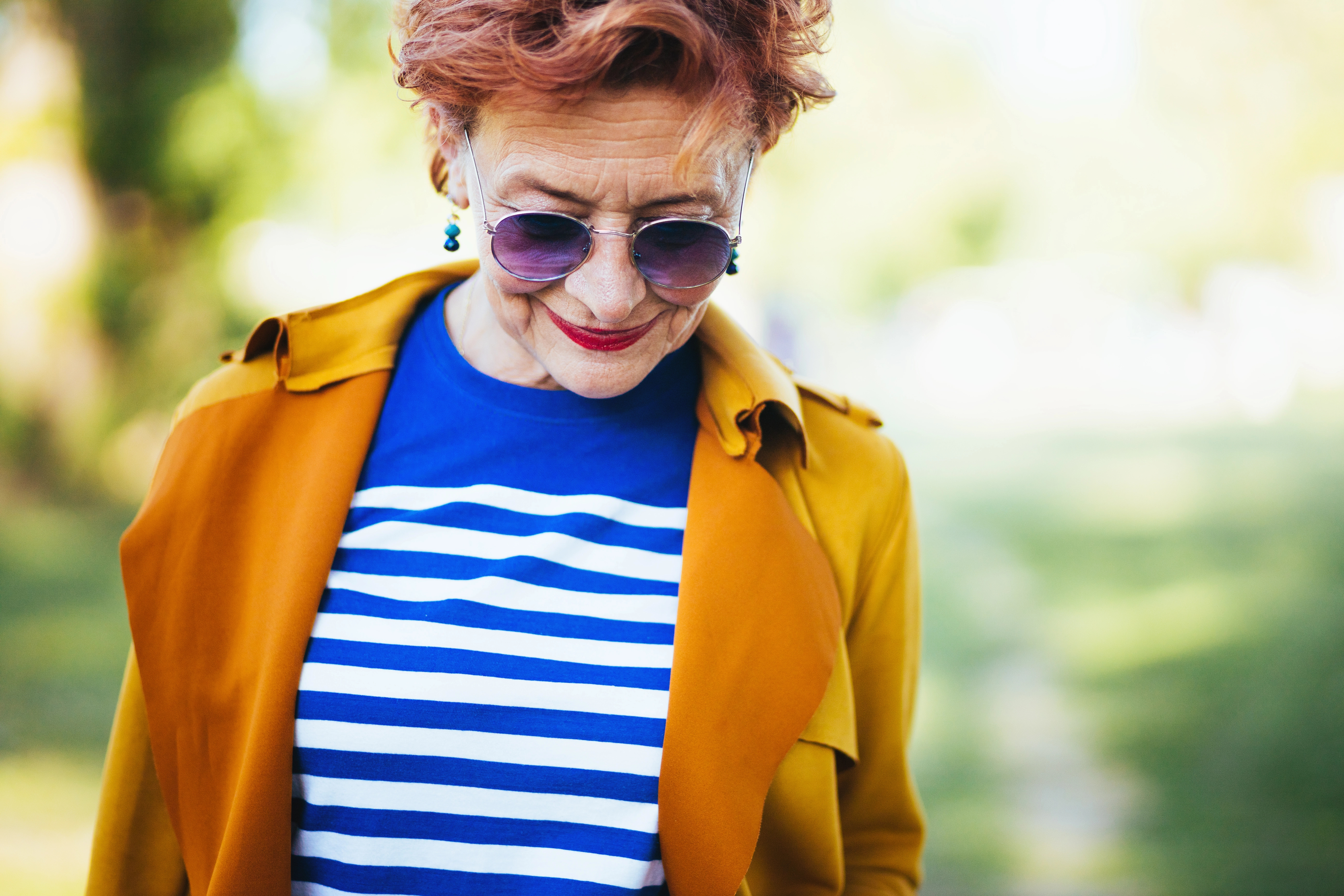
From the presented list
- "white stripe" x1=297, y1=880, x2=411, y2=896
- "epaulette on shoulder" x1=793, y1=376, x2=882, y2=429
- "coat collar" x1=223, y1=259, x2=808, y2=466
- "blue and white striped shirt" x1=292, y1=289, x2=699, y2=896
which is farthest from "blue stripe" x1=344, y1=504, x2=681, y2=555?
"white stripe" x1=297, y1=880, x2=411, y2=896

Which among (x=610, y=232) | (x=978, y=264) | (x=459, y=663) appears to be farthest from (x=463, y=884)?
(x=978, y=264)

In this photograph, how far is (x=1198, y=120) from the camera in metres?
11.1

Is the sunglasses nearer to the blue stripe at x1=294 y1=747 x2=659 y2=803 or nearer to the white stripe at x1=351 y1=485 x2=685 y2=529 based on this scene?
the white stripe at x1=351 y1=485 x2=685 y2=529

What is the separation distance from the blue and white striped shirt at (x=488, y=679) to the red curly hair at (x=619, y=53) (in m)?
0.57

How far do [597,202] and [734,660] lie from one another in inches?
28.9

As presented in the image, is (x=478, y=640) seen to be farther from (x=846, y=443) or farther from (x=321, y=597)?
(x=846, y=443)

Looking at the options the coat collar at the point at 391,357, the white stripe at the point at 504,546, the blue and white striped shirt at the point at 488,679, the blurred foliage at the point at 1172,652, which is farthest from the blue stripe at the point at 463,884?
the blurred foliage at the point at 1172,652

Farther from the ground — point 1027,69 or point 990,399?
point 1027,69

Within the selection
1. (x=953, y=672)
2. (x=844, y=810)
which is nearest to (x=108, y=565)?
(x=953, y=672)

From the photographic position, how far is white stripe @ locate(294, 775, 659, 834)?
55.0 inches

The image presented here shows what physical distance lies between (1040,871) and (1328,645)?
3035mm

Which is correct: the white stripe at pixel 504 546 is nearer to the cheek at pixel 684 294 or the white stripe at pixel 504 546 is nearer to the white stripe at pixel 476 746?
the white stripe at pixel 476 746

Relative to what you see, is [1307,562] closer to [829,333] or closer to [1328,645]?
[1328,645]

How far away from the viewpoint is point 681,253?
4.60 ft
